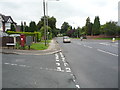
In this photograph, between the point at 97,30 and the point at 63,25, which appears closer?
the point at 97,30

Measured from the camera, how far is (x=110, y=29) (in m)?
52.2

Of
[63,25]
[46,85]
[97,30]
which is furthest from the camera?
[63,25]

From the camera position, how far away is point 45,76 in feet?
17.2

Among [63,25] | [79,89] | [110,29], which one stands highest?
[63,25]

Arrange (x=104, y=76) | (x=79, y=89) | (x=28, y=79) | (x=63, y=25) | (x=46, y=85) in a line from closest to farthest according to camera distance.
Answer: (x=79, y=89) → (x=46, y=85) → (x=28, y=79) → (x=104, y=76) → (x=63, y=25)

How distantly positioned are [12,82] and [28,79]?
1.93 feet

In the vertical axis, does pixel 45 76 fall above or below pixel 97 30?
below

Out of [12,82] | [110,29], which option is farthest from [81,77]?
[110,29]

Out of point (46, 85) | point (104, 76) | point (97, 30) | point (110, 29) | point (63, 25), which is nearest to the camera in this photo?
point (46, 85)

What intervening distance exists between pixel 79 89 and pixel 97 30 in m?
63.3

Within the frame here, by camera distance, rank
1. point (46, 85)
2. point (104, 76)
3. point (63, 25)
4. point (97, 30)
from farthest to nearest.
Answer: point (63, 25)
point (97, 30)
point (104, 76)
point (46, 85)

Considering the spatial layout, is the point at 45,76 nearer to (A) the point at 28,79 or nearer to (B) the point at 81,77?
(A) the point at 28,79

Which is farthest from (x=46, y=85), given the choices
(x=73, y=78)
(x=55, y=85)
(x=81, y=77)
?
(x=81, y=77)

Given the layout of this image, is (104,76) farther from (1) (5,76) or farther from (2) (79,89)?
(1) (5,76)
